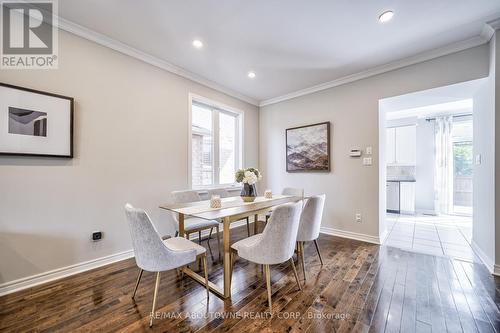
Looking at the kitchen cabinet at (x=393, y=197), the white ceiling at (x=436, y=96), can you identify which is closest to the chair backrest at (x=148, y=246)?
the white ceiling at (x=436, y=96)

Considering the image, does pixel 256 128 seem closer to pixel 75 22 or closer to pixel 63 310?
pixel 75 22

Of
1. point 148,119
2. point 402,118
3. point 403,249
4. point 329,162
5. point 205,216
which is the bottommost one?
point 403,249

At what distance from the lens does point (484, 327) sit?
1.47m

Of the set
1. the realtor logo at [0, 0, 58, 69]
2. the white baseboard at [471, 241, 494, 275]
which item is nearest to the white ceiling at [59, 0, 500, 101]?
the realtor logo at [0, 0, 58, 69]

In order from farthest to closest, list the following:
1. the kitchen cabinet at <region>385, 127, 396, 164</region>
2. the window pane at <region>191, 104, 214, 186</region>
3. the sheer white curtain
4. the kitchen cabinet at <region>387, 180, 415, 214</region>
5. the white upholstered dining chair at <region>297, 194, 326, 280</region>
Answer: the kitchen cabinet at <region>385, 127, 396, 164</region>, the kitchen cabinet at <region>387, 180, 415, 214</region>, the sheer white curtain, the window pane at <region>191, 104, 214, 186</region>, the white upholstered dining chair at <region>297, 194, 326, 280</region>

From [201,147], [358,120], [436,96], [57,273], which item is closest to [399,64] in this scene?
[436,96]

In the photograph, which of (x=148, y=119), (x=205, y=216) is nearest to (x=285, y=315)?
(x=205, y=216)

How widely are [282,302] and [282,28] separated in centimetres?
275

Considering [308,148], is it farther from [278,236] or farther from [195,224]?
[278,236]

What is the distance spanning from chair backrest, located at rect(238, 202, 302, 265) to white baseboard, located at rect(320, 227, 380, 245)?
2172mm

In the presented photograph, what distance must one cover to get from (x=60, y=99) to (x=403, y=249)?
4.65 m

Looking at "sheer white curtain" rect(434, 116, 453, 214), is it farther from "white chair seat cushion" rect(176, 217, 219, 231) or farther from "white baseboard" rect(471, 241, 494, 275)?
"white chair seat cushion" rect(176, 217, 219, 231)

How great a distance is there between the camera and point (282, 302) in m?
1.76

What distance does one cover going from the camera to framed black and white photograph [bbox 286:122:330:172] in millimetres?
3688
